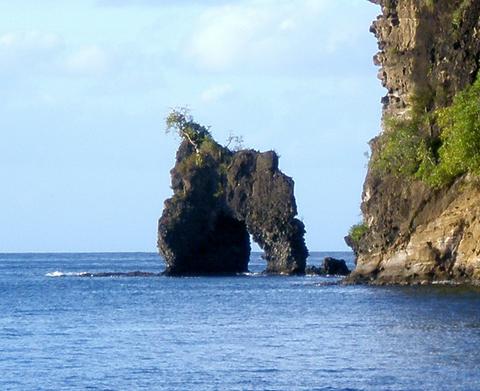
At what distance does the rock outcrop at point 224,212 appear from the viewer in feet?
359

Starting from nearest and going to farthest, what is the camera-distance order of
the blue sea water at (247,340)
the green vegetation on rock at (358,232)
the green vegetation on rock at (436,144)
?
the blue sea water at (247,340) → the green vegetation on rock at (436,144) → the green vegetation on rock at (358,232)

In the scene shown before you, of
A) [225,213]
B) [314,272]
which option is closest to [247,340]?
[314,272]

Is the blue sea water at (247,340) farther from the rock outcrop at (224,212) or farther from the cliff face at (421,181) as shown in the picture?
the rock outcrop at (224,212)

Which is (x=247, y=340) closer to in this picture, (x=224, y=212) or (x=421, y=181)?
(x=421, y=181)

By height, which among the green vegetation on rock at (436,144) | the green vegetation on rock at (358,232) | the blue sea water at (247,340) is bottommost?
the blue sea water at (247,340)

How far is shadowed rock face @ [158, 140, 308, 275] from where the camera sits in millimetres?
109375

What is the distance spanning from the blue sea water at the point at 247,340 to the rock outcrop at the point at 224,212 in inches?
1021

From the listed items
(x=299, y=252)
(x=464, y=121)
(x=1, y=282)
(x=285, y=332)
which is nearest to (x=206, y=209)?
(x=299, y=252)

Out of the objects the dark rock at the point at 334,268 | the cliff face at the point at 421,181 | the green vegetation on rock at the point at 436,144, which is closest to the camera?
the cliff face at the point at 421,181

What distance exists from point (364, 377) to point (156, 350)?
1057cm

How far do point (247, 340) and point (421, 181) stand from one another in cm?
3057

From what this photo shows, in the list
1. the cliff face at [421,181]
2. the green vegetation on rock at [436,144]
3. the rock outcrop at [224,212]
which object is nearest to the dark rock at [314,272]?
the rock outcrop at [224,212]

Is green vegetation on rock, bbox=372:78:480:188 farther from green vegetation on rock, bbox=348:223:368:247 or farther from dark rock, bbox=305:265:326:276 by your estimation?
dark rock, bbox=305:265:326:276

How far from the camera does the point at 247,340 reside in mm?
51812
